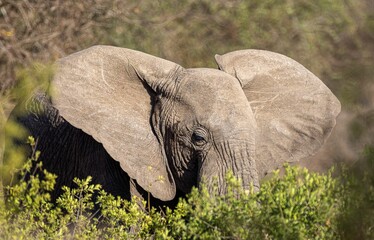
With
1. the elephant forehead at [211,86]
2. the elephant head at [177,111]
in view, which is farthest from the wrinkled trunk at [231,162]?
the elephant forehead at [211,86]

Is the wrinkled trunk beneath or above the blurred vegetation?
above

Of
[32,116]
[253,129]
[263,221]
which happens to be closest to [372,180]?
[263,221]

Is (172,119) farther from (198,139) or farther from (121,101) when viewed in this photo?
(121,101)

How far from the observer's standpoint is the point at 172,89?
6789 mm

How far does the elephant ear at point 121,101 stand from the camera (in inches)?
265

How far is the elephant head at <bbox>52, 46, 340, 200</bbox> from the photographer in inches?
257

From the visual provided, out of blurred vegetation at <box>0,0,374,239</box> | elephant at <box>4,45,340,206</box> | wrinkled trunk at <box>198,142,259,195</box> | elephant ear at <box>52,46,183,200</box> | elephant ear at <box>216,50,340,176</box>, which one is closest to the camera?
wrinkled trunk at <box>198,142,259,195</box>

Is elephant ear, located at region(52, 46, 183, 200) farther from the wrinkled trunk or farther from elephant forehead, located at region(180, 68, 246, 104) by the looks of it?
the wrinkled trunk

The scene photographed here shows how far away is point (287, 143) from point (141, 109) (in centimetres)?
103

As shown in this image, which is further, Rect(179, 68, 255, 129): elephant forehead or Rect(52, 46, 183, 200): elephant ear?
Rect(52, 46, 183, 200): elephant ear

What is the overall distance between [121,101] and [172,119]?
40 centimetres

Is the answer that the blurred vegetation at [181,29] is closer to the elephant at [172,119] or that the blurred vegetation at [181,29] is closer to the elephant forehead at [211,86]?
the elephant at [172,119]

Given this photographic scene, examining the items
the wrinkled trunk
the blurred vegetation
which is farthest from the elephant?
the blurred vegetation

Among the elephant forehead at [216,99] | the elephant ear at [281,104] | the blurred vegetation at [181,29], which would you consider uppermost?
the elephant forehead at [216,99]
